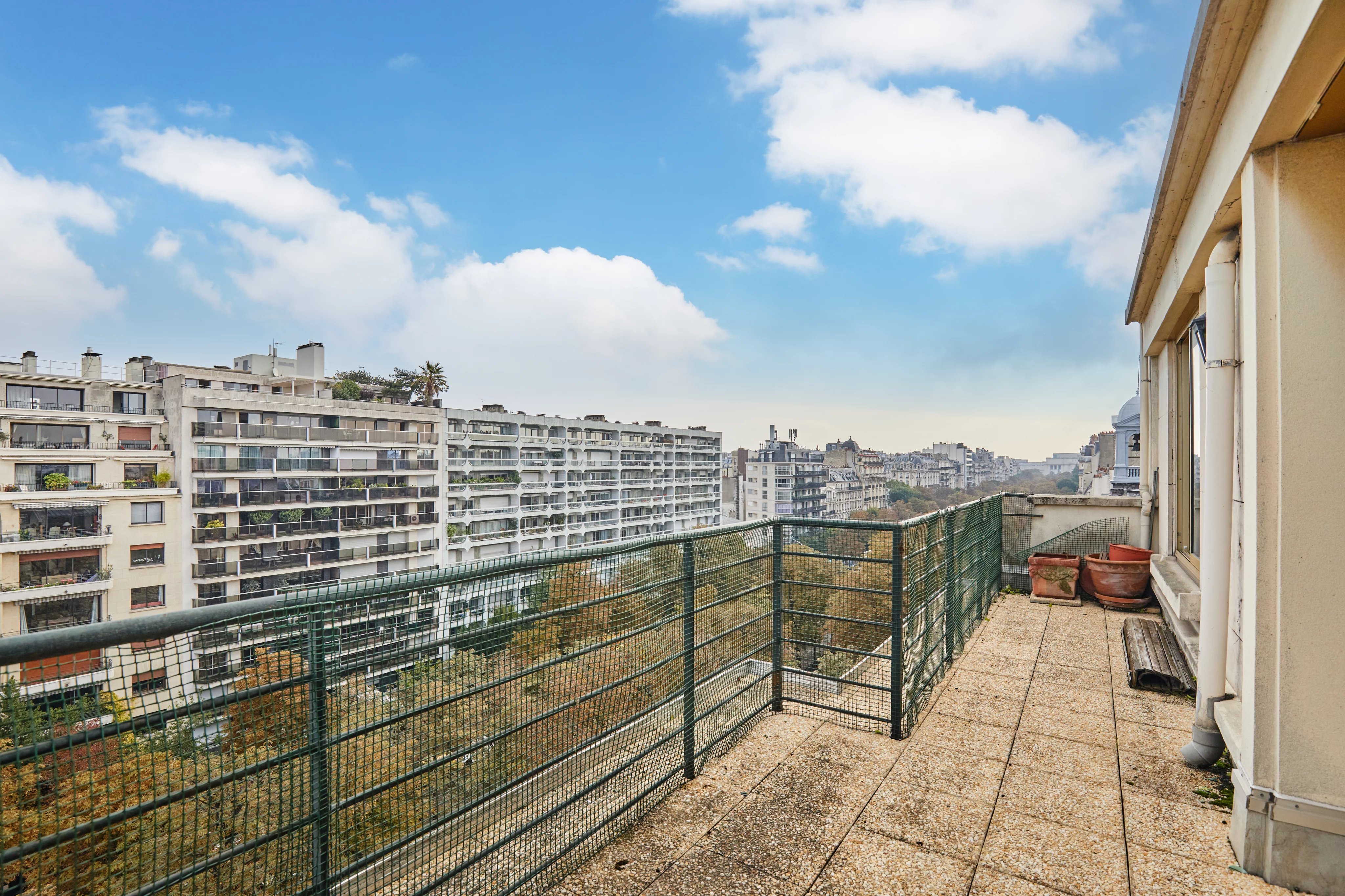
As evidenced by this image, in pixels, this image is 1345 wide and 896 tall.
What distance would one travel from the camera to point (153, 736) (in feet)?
5.01

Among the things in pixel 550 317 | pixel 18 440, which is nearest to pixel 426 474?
pixel 18 440

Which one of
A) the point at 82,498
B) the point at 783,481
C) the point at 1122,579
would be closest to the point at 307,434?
the point at 82,498

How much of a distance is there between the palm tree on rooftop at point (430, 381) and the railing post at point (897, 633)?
5417 centimetres

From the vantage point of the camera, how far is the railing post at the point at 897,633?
4.06 meters

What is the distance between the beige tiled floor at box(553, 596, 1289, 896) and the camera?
2.71 m

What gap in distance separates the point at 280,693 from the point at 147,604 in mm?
43126

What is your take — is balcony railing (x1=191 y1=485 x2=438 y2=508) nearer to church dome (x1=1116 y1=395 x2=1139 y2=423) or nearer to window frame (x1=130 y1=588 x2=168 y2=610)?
window frame (x1=130 y1=588 x2=168 y2=610)

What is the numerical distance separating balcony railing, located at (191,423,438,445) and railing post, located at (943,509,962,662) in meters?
42.6

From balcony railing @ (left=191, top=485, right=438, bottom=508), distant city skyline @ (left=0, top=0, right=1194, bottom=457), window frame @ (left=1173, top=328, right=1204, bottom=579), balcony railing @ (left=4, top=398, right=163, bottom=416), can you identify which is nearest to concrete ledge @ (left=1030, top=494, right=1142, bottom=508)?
window frame @ (left=1173, top=328, right=1204, bottom=579)

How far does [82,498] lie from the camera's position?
100ft

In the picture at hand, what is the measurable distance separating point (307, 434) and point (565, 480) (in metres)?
24.1

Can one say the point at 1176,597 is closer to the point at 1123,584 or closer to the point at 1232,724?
the point at 1123,584

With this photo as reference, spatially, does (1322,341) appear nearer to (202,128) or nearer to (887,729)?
(887,729)

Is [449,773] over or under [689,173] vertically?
under
